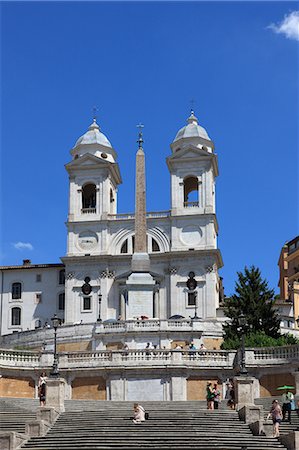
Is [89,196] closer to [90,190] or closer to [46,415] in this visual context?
[90,190]

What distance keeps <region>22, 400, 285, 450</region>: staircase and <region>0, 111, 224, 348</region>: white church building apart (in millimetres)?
50799

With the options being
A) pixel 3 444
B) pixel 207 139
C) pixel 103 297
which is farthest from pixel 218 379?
→ pixel 207 139

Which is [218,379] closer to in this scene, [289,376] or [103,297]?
[289,376]

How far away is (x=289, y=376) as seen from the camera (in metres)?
45.7

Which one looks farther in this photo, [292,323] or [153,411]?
[292,323]

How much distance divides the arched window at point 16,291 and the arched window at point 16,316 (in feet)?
4.39

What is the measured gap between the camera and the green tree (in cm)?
6488

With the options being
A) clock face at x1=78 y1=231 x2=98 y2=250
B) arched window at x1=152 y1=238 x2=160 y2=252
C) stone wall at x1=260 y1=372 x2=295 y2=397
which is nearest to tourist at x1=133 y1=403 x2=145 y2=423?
stone wall at x1=260 y1=372 x2=295 y2=397

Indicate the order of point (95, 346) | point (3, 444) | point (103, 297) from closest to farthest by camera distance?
1. point (3, 444)
2. point (95, 346)
3. point (103, 297)

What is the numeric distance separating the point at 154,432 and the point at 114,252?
203ft

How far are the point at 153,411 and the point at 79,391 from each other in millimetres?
11451

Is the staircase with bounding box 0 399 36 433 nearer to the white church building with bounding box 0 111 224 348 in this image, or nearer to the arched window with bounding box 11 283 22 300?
the white church building with bounding box 0 111 224 348

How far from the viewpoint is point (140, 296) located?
75375 mm

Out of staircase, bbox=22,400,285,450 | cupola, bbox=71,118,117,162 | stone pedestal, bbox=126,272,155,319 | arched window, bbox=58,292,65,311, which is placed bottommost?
staircase, bbox=22,400,285,450
